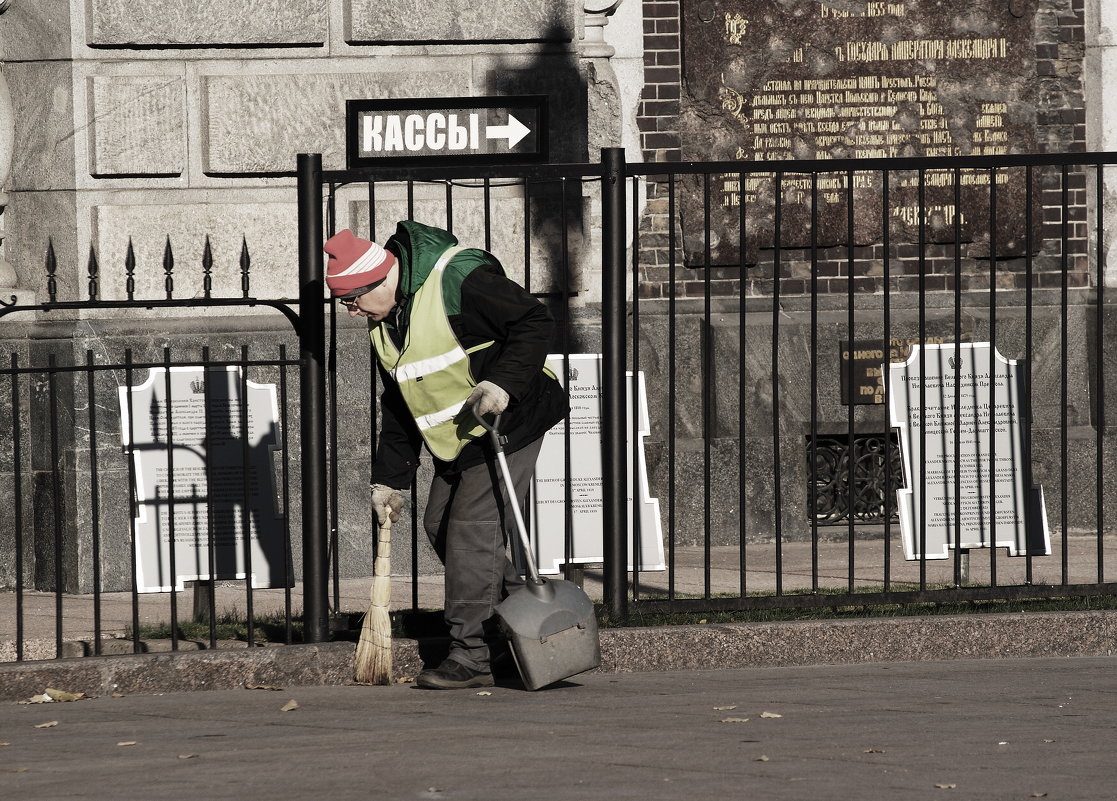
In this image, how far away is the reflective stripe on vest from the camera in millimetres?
5746

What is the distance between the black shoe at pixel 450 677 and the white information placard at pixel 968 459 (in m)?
1.90

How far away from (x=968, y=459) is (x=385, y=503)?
2430 mm

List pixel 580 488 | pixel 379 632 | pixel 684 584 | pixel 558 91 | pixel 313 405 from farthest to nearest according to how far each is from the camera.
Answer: pixel 558 91 → pixel 684 584 → pixel 580 488 → pixel 313 405 → pixel 379 632

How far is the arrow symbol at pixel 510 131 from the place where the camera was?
348 inches

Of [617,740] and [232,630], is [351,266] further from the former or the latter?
[232,630]

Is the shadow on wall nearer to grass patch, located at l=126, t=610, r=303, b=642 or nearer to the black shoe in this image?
grass patch, located at l=126, t=610, r=303, b=642

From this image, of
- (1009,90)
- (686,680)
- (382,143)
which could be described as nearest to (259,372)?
(382,143)

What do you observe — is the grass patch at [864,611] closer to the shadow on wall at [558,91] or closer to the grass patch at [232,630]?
the grass patch at [232,630]

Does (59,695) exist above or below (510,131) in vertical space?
below

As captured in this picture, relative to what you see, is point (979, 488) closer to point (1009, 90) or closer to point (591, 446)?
point (591, 446)

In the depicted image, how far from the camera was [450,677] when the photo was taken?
590 cm

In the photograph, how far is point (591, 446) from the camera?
22.7 feet

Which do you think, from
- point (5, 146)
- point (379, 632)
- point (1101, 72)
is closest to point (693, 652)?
point (379, 632)

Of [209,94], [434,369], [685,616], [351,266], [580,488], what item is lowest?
[685,616]
